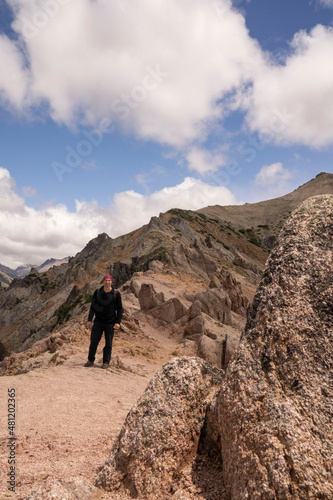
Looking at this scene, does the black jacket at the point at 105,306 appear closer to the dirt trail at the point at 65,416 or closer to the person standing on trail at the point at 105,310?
the person standing on trail at the point at 105,310

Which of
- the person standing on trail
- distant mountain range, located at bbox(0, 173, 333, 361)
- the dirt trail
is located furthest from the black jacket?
distant mountain range, located at bbox(0, 173, 333, 361)

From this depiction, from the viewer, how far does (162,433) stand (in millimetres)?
3672

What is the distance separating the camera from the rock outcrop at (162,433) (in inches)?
135

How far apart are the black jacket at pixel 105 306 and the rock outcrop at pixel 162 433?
17.9 feet

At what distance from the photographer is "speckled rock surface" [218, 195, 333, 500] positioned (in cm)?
282

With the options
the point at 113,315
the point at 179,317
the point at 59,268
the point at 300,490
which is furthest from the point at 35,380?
the point at 59,268

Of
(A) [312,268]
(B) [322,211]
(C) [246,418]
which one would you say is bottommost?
(C) [246,418]

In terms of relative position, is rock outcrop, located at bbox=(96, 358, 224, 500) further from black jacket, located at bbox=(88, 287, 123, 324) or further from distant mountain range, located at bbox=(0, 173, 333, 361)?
black jacket, located at bbox=(88, 287, 123, 324)

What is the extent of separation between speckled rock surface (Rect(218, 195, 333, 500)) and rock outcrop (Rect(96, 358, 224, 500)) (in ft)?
1.75

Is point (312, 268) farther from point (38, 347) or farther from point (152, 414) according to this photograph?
point (38, 347)

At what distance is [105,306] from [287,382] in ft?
22.6

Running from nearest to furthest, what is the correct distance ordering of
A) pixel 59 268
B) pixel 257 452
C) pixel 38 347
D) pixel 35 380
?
pixel 257 452
pixel 35 380
pixel 38 347
pixel 59 268

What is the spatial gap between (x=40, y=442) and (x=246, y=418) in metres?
3.31

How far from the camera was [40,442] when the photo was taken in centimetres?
490
